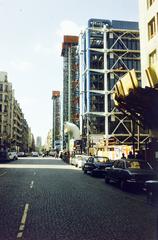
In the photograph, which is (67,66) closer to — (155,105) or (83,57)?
(83,57)

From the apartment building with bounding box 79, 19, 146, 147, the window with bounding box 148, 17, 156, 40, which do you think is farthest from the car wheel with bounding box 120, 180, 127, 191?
the apartment building with bounding box 79, 19, 146, 147

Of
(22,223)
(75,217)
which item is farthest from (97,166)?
(22,223)

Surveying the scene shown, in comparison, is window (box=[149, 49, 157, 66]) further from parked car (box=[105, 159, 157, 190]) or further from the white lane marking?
the white lane marking

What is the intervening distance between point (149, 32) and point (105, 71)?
44126mm

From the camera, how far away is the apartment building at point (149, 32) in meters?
30.1

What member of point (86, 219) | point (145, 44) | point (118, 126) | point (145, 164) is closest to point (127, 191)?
point (145, 164)

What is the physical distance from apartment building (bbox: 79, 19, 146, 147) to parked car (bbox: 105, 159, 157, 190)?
54.4 m

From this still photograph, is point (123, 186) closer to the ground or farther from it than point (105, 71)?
closer to the ground

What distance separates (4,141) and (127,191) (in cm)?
8879

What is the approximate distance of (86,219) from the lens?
29.9 feet

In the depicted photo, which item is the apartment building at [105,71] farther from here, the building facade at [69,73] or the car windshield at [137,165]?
the car windshield at [137,165]

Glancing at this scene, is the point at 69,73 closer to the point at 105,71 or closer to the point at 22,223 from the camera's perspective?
the point at 105,71

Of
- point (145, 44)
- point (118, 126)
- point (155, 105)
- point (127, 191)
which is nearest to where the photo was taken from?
point (127, 191)

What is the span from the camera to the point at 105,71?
7588 cm
